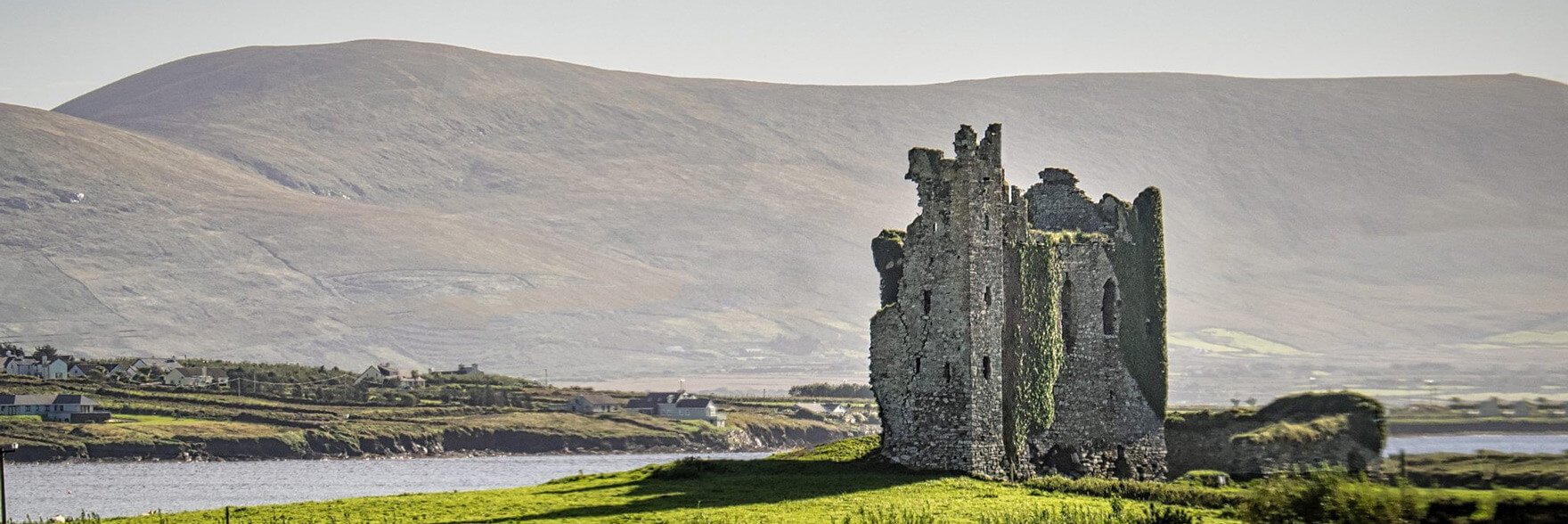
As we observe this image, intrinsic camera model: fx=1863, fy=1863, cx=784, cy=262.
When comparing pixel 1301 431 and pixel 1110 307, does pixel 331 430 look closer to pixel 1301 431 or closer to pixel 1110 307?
pixel 1110 307

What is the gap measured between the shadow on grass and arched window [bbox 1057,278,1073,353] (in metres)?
9.61

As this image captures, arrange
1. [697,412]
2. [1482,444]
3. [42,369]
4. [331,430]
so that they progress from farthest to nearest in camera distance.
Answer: [42,369]
[697,412]
[331,430]
[1482,444]

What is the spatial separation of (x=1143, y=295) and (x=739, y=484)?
20753 millimetres

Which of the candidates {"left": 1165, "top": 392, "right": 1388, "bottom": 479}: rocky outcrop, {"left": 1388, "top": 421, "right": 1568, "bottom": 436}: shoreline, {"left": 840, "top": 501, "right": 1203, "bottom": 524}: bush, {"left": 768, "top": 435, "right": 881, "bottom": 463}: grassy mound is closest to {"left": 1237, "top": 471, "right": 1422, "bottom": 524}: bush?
{"left": 1388, "top": 421, "right": 1568, "bottom": 436}: shoreline

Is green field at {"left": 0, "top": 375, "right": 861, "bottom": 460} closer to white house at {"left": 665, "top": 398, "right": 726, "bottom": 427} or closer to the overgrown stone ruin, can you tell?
white house at {"left": 665, "top": 398, "right": 726, "bottom": 427}

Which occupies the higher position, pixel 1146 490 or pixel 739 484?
pixel 1146 490

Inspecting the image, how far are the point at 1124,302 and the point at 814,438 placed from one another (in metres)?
118

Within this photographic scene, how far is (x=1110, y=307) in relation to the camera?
6906cm

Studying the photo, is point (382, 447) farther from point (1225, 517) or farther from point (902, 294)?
point (1225, 517)

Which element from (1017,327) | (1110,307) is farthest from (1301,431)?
(1017,327)

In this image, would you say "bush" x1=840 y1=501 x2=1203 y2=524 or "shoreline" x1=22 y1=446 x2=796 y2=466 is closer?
"bush" x1=840 y1=501 x2=1203 y2=524

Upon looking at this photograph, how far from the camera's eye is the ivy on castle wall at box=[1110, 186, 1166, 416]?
69188mm

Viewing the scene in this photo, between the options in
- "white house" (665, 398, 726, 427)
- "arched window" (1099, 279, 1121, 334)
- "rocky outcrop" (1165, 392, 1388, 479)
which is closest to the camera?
"rocky outcrop" (1165, 392, 1388, 479)

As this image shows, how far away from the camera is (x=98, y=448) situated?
473ft
